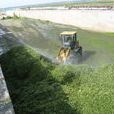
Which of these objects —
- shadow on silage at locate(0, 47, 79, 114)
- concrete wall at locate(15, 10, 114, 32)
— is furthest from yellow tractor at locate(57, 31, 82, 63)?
concrete wall at locate(15, 10, 114, 32)

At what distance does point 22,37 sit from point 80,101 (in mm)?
29870

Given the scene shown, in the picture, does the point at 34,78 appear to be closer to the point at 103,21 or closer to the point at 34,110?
the point at 34,110

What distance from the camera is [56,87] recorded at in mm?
15141

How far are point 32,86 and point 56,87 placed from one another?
1265 millimetres

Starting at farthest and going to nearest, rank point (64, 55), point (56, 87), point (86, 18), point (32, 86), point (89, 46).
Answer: point (86, 18), point (89, 46), point (64, 55), point (32, 86), point (56, 87)

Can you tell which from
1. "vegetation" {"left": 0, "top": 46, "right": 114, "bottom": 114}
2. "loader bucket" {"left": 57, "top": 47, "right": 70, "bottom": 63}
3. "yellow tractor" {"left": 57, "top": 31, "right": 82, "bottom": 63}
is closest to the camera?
"vegetation" {"left": 0, "top": 46, "right": 114, "bottom": 114}

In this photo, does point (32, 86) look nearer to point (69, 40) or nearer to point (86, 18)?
point (69, 40)

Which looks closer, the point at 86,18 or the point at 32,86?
the point at 32,86

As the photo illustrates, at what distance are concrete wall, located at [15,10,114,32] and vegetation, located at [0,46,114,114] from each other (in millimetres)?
19125

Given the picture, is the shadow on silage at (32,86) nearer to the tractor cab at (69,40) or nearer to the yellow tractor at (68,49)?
the yellow tractor at (68,49)

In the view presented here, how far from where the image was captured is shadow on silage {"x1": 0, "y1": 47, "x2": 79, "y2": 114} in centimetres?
1287

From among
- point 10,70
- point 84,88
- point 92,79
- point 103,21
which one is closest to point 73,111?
point 84,88

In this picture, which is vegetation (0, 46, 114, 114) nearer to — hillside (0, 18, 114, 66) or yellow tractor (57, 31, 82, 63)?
yellow tractor (57, 31, 82, 63)

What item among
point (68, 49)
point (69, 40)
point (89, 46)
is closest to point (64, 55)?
point (68, 49)
